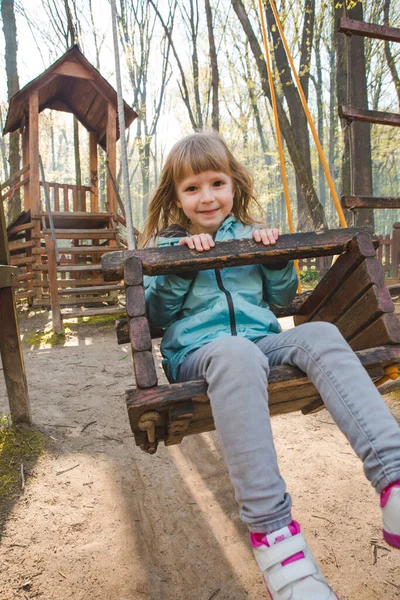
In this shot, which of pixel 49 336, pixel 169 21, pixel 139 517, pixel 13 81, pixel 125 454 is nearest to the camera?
pixel 139 517

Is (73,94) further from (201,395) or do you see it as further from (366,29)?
(201,395)

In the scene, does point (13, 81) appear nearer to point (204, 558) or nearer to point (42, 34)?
point (42, 34)

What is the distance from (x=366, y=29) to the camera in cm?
340

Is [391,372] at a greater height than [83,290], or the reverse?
[391,372]

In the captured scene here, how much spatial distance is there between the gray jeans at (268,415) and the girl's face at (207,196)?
2.49 feet

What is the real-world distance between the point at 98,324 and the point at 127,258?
5.37m

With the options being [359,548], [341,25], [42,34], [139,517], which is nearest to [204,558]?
[139,517]

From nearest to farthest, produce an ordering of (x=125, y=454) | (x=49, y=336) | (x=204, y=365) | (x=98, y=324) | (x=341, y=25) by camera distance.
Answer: (x=204, y=365) → (x=125, y=454) → (x=341, y=25) → (x=49, y=336) → (x=98, y=324)

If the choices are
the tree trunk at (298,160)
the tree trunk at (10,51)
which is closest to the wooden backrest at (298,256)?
the tree trunk at (298,160)

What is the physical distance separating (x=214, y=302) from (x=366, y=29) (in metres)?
2.98

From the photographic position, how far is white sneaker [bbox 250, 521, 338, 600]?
→ 102 centimetres

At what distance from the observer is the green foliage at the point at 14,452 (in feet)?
7.74

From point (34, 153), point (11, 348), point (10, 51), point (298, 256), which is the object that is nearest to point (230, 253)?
point (298, 256)

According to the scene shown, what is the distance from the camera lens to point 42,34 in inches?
539
